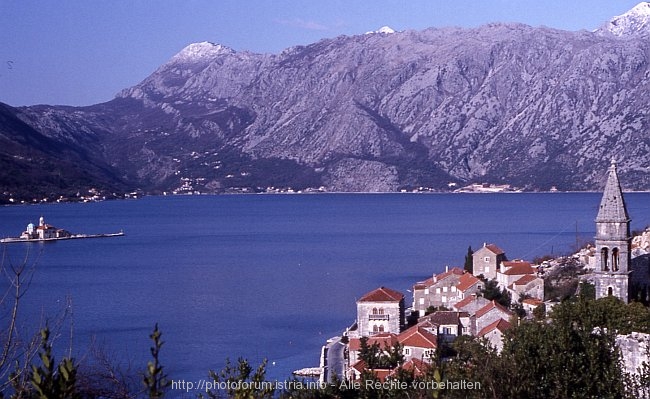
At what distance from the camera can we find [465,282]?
1024 inches

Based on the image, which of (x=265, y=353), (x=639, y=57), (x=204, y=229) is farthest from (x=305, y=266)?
(x=639, y=57)

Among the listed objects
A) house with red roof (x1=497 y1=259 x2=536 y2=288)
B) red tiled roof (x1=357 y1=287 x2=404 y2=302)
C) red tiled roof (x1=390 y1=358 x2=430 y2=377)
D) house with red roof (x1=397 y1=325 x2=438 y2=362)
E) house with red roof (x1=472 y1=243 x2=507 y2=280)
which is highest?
house with red roof (x1=472 y1=243 x2=507 y2=280)

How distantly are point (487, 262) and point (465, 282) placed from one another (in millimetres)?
3850

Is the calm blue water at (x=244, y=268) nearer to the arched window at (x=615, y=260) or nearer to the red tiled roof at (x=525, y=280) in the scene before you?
the red tiled roof at (x=525, y=280)

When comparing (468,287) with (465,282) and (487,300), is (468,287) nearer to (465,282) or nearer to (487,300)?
(465,282)

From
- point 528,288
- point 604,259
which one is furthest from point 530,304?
point 604,259

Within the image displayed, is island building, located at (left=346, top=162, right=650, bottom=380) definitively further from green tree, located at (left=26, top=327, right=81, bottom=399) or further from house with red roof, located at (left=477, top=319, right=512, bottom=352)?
green tree, located at (left=26, top=327, right=81, bottom=399)

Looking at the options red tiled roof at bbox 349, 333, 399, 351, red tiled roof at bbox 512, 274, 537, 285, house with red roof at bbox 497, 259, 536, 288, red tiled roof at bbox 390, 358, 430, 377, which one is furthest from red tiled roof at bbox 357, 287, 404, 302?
red tiled roof at bbox 390, 358, 430, 377

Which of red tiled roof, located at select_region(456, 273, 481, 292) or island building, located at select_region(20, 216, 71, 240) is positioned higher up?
island building, located at select_region(20, 216, 71, 240)

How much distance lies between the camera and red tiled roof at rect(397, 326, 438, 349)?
18672 millimetres

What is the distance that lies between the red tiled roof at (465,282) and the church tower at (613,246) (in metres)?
9.06

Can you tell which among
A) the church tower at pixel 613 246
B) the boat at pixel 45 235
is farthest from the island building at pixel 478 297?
the boat at pixel 45 235

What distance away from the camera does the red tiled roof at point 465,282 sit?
25656mm

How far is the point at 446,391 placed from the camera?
294 inches
